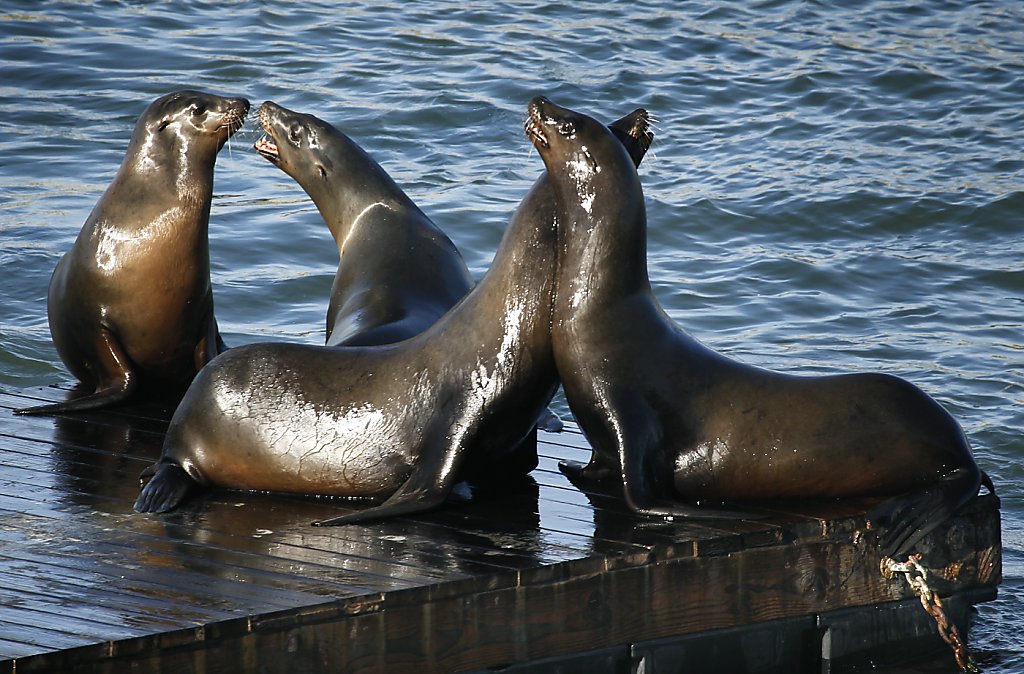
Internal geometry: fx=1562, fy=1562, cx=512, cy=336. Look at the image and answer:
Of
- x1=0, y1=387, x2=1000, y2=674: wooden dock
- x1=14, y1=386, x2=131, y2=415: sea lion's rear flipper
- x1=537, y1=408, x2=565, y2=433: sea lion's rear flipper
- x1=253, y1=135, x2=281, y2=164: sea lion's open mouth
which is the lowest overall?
x1=0, y1=387, x2=1000, y2=674: wooden dock

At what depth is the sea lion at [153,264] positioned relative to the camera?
644cm

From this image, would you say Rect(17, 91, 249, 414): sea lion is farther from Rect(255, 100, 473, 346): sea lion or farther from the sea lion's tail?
the sea lion's tail

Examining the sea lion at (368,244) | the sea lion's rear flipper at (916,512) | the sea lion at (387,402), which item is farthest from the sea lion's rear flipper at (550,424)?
the sea lion's rear flipper at (916,512)

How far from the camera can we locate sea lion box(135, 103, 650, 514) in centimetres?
516

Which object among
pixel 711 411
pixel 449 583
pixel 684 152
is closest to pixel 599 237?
pixel 711 411

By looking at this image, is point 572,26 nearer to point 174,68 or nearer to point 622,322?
point 174,68

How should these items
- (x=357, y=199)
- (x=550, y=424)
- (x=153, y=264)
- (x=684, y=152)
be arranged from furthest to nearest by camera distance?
(x=684, y=152) → (x=357, y=199) → (x=153, y=264) → (x=550, y=424)

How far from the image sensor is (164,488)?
16.8ft

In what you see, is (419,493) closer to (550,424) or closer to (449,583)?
(449,583)

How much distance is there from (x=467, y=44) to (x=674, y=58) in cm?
217

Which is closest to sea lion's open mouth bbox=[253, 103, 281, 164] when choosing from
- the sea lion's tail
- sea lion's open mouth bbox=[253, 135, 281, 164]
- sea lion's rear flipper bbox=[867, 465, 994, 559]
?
sea lion's open mouth bbox=[253, 135, 281, 164]

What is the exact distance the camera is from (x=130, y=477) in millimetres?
5402

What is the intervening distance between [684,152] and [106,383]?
8153mm

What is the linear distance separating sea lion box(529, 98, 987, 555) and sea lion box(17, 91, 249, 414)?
6.34 feet
